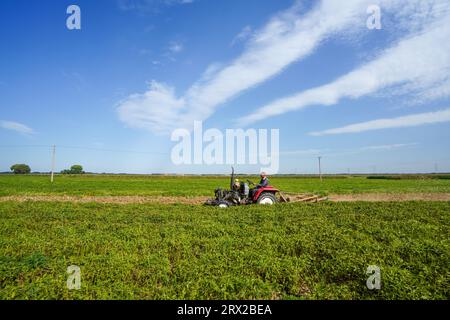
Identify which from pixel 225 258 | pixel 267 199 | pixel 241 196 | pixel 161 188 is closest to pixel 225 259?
pixel 225 258

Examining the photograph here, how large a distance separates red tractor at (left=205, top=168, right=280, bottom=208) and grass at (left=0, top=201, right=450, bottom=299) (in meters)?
3.70

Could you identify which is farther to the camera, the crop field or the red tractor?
the red tractor

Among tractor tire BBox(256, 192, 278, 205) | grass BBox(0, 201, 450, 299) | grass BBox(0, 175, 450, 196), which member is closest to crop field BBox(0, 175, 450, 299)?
→ grass BBox(0, 201, 450, 299)

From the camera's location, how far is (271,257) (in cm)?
588

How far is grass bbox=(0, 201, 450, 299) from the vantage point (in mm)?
4469

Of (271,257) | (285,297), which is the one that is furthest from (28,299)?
(271,257)

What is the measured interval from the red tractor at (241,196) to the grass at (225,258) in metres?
3.70

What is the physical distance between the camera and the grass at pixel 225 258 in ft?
14.7

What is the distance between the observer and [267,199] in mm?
13883

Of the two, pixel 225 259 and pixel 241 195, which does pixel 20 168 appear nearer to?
pixel 241 195

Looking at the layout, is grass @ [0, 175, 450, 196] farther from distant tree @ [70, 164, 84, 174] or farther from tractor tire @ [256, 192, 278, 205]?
distant tree @ [70, 164, 84, 174]

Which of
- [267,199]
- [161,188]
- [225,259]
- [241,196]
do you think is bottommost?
[161,188]

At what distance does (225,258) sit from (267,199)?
8365mm
